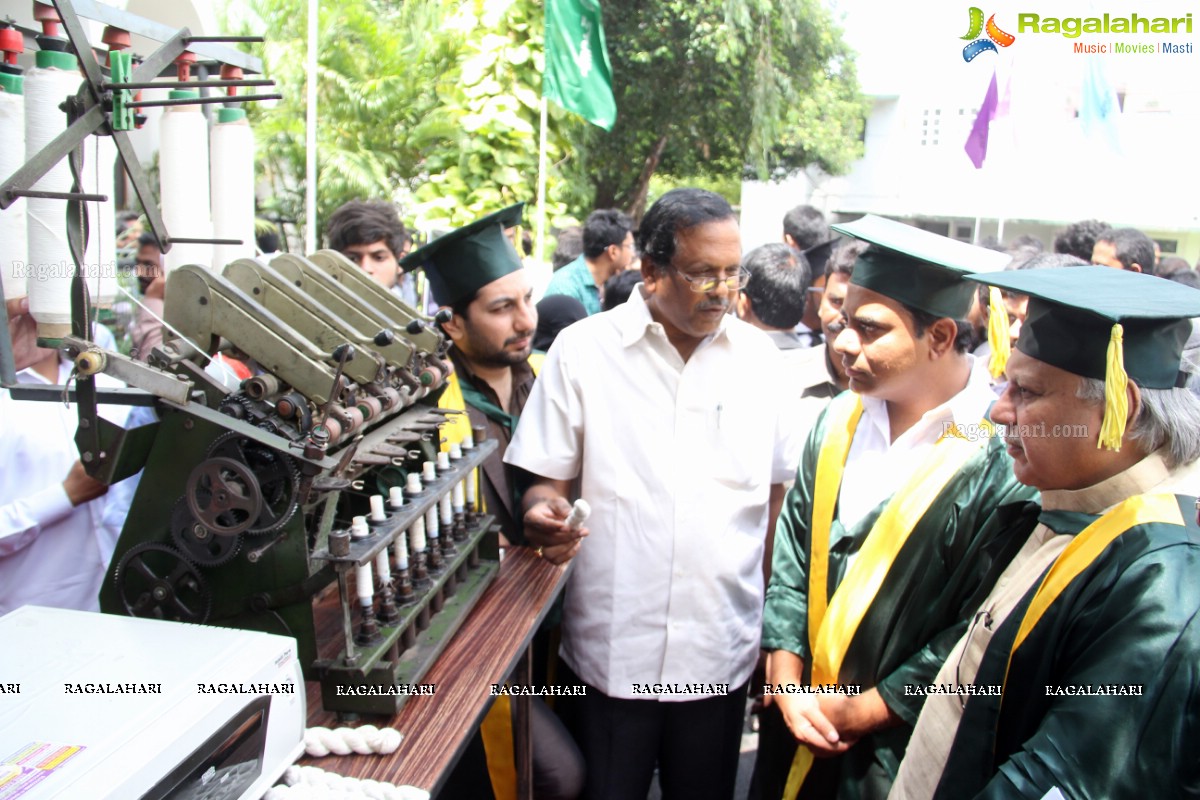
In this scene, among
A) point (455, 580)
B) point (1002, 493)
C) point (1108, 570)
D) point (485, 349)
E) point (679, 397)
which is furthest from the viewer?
point (485, 349)

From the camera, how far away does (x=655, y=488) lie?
8.66 feet

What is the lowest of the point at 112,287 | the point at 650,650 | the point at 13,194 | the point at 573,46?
the point at 650,650

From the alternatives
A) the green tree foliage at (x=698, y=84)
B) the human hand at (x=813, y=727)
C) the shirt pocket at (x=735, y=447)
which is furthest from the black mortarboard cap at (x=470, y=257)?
the green tree foliage at (x=698, y=84)

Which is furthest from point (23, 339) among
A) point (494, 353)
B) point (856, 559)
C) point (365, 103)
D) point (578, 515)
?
point (365, 103)

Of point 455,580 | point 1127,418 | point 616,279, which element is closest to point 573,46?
point 616,279

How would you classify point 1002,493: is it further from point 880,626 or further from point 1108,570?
point 1108,570

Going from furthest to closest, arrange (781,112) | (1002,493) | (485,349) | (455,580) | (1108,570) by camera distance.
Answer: (781,112), (485,349), (455,580), (1002,493), (1108,570)

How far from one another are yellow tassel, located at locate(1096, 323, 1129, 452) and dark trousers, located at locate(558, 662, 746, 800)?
1.53 m

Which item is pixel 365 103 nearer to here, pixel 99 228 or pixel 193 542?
pixel 99 228

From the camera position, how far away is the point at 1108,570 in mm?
1554

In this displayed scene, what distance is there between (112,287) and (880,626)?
2.06 m

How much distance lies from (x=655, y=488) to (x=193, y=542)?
1281mm

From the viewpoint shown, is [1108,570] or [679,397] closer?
[1108,570]

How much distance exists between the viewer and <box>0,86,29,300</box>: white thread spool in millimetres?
1800
